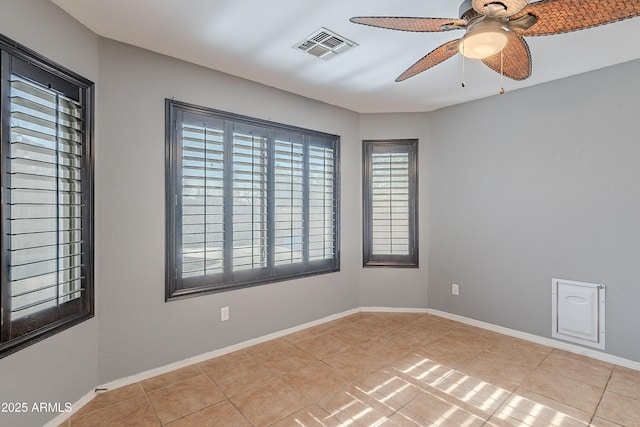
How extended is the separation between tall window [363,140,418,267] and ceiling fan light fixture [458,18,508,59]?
2.57 metres

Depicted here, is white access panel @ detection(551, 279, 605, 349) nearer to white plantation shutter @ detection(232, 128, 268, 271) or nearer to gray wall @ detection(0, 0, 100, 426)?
white plantation shutter @ detection(232, 128, 268, 271)

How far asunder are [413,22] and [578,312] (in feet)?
9.97

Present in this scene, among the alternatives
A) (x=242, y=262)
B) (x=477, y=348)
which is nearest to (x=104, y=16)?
(x=242, y=262)

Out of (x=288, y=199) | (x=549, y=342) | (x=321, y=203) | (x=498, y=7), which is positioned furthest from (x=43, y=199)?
(x=549, y=342)

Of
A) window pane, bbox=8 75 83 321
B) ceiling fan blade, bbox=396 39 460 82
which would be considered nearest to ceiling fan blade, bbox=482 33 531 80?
ceiling fan blade, bbox=396 39 460 82

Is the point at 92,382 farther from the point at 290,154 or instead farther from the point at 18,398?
the point at 290,154

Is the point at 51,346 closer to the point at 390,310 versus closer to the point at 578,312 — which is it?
the point at 390,310

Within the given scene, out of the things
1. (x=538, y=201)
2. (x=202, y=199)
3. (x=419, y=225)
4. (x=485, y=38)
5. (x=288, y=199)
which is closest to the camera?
(x=485, y=38)

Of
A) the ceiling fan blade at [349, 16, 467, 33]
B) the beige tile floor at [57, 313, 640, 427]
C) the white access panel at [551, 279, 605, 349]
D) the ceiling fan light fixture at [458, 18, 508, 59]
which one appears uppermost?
the ceiling fan blade at [349, 16, 467, 33]

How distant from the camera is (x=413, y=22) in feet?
5.32

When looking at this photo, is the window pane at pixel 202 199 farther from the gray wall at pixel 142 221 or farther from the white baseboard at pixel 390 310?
the white baseboard at pixel 390 310

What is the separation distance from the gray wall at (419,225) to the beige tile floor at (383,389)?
0.91m

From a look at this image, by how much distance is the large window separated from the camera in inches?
106

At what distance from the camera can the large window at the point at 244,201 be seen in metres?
2.70
